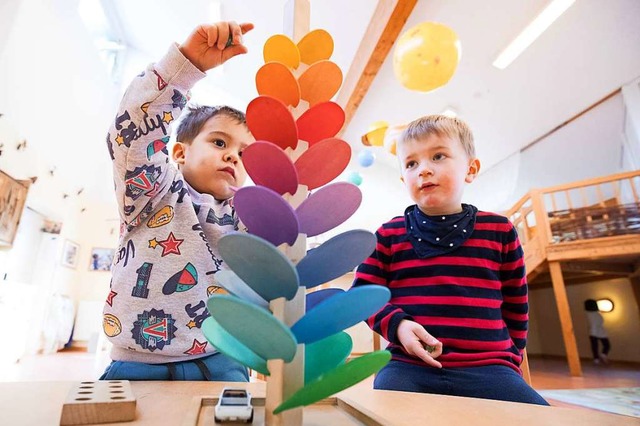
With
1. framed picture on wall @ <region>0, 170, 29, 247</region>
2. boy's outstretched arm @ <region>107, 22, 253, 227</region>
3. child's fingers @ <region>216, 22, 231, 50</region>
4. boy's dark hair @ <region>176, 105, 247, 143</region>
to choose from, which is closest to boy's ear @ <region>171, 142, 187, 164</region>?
boy's dark hair @ <region>176, 105, 247, 143</region>

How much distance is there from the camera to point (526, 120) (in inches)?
166

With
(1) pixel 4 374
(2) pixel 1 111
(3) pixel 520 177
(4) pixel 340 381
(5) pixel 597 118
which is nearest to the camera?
(4) pixel 340 381

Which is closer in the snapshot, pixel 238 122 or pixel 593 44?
pixel 238 122

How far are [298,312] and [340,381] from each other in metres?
0.06

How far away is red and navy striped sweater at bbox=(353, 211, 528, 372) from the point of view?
68 centimetres

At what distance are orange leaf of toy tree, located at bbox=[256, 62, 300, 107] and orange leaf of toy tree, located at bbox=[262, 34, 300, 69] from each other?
0.15 feet

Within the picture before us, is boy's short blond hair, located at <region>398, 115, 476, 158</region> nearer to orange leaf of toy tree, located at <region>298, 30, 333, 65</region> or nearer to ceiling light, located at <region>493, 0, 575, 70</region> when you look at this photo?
orange leaf of toy tree, located at <region>298, 30, 333, 65</region>

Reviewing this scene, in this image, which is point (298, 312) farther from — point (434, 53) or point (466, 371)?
point (434, 53)

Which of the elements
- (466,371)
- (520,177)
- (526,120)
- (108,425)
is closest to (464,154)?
(466,371)

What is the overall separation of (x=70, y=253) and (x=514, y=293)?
5478 mm

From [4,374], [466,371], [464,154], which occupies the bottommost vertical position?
[4,374]

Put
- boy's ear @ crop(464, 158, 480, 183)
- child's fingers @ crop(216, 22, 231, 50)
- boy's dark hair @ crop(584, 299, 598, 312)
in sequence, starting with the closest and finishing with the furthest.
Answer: child's fingers @ crop(216, 22, 231, 50)
boy's ear @ crop(464, 158, 480, 183)
boy's dark hair @ crop(584, 299, 598, 312)

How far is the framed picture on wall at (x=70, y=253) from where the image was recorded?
15.2ft

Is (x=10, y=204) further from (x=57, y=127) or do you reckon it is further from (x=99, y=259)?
(x=99, y=259)
